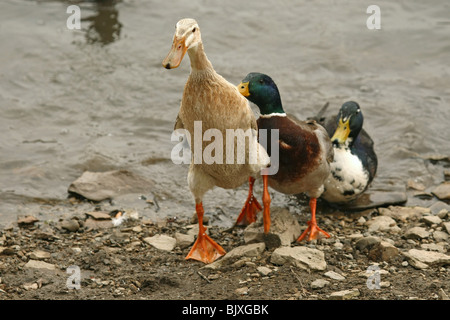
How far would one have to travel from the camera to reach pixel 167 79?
9523mm

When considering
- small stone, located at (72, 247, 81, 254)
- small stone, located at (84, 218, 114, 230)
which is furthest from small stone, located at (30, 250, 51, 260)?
small stone, located at (84, 218, 114, 230)

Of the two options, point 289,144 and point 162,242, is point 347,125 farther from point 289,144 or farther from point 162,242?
point 162,242

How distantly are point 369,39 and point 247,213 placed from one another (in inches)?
221

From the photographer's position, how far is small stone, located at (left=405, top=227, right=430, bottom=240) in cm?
557

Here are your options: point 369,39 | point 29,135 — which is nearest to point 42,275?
point 29,135

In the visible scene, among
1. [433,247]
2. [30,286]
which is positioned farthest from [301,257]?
[30,286]

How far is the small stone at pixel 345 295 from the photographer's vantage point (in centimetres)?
431

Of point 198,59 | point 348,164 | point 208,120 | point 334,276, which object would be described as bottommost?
point 334,276

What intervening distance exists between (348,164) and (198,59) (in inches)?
98.0

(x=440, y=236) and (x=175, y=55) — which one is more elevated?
(x=175, y=55)

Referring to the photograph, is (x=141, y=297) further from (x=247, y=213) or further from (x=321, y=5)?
(x=321, y=5)

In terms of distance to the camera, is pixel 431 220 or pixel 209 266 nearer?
pixel 209 266

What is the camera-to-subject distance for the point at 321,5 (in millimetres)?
11367

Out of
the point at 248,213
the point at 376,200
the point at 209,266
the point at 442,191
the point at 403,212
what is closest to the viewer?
the point at 209,266
